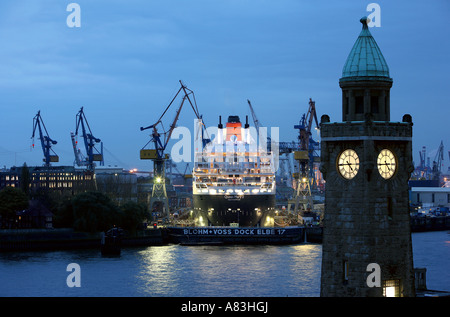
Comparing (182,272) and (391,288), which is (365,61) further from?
(182,272)

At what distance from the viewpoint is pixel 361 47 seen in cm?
1866

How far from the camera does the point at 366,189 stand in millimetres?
17875

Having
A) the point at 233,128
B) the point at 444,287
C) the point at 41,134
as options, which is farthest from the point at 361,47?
the point at 41,134

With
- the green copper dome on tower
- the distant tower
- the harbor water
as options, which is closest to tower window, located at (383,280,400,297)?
the distant tower

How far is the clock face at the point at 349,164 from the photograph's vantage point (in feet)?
59.1

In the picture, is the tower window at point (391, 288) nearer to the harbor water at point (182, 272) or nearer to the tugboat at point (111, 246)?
the harbor water at point (182, 272)

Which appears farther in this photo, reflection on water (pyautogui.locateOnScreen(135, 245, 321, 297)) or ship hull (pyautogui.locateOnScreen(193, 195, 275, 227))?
ship hull (pyautogui.locateOnScreen(193, 195, 275, 227))

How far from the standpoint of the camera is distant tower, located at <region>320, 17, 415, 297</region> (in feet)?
58.8

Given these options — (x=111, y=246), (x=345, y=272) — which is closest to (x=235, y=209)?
(x=111, y=246)

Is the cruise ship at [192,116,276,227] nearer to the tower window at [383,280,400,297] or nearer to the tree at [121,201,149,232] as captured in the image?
the tree at [121,201,149,232]

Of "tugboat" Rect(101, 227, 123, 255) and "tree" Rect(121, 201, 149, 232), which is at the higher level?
"tree" Rect(121, 201, 149, 232)

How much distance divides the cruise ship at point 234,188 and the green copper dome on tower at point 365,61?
245ft

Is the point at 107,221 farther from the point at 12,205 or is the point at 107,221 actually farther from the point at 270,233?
the point at 270,233

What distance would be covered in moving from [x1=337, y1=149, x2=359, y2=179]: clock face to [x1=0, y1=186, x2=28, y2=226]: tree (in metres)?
79.3
